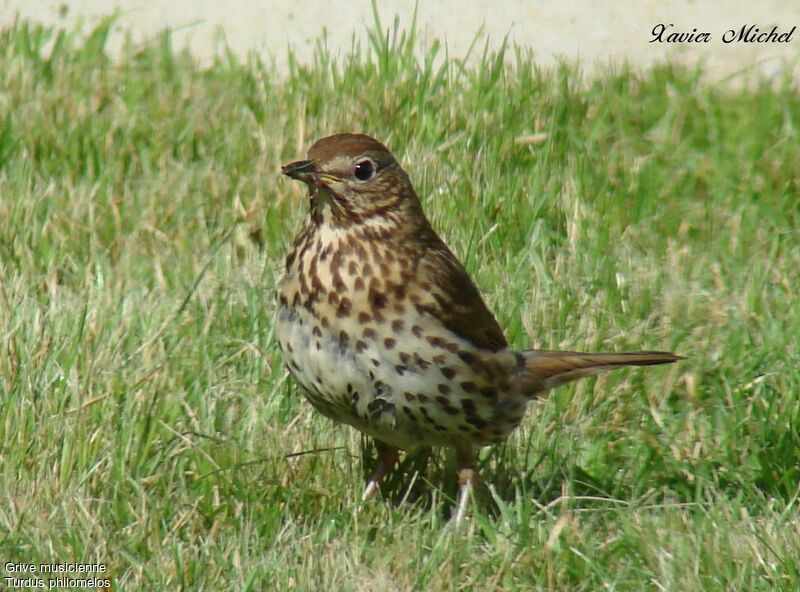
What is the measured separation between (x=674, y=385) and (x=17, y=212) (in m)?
2.32

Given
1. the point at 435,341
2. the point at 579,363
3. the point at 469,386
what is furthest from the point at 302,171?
the point at 579,363

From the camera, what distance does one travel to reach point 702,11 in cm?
782

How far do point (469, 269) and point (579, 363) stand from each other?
2.95 ft

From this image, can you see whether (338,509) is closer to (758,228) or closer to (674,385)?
(674,385)

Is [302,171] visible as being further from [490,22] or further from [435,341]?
[490,22]

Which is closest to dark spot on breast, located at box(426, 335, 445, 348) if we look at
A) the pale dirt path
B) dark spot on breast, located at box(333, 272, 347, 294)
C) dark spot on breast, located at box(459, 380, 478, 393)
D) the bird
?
the bird

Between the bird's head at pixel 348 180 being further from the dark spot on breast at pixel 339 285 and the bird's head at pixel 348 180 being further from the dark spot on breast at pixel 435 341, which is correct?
the dark spot on breast at pixel 435 341

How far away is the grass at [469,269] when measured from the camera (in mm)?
4145

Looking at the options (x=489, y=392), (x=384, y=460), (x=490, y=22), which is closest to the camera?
(x=489, y=392)

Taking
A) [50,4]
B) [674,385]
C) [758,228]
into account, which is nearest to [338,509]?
[674,385]

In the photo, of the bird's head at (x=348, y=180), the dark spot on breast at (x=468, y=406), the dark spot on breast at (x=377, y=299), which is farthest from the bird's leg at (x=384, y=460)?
the bird's head at (x=348, y=180)

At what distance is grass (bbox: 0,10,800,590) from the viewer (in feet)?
13.6

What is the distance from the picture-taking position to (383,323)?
4305 mm

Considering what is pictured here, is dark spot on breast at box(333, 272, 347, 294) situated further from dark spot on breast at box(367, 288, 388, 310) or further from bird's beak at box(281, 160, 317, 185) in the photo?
bird's beak at box(281, 160, 317, 185)
